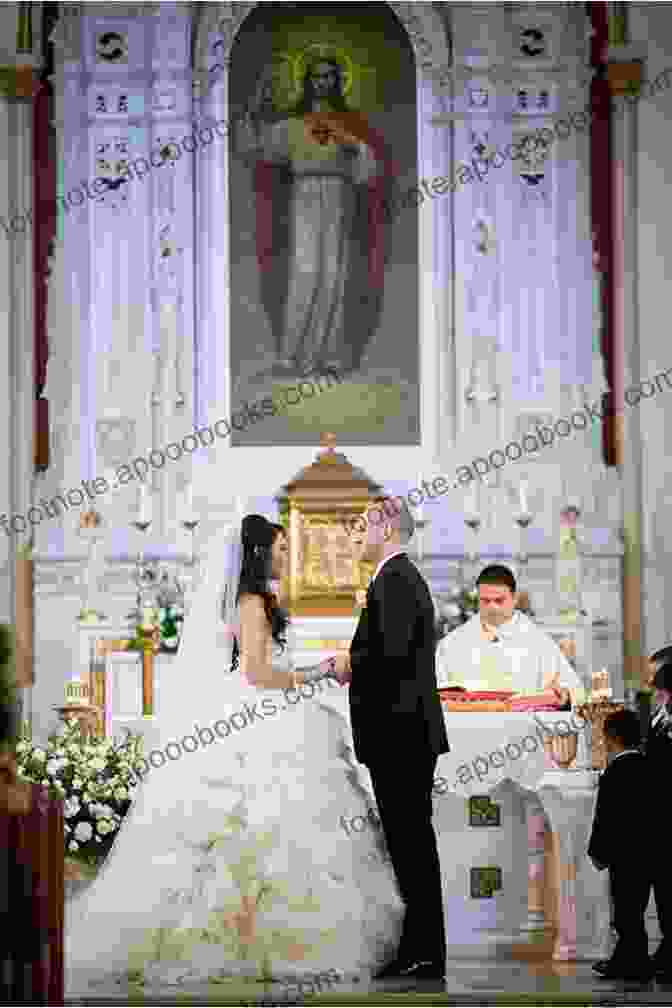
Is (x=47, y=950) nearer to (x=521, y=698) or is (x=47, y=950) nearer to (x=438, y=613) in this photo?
(x=521, y=698)

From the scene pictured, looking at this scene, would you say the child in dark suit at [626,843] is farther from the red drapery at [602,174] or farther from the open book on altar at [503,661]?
the red drapery at [602,174]

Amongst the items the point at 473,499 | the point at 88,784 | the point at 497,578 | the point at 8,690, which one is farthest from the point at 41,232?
the point at 8,690

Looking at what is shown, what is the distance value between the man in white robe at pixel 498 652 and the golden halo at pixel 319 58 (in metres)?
4.96

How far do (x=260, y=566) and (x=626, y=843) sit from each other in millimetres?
1934

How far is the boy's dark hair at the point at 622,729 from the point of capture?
9.52m

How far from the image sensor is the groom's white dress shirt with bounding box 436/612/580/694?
37.6 ft

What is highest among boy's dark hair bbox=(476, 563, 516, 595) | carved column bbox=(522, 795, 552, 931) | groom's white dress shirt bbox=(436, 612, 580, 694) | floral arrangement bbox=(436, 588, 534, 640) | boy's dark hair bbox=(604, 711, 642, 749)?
boy's dark hair bbox=(476, 563, 516, 595)

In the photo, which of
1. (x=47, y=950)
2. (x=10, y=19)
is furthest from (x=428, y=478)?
(x=47, y=950)

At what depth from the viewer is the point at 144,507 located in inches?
552

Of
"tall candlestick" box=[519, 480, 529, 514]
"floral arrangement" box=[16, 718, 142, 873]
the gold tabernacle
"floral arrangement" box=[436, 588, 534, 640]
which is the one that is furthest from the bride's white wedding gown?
"tall candlestick" box=[519, 480, 529, 514]

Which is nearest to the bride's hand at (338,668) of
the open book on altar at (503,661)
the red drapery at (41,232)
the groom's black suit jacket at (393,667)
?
the groom's black suit jacket at (393,667)

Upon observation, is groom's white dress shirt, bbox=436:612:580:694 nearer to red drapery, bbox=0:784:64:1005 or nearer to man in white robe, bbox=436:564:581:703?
man in white robe, bbox=436:564:581:703

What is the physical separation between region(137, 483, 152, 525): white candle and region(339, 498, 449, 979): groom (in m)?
4.52

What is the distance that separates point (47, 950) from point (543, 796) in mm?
4401
